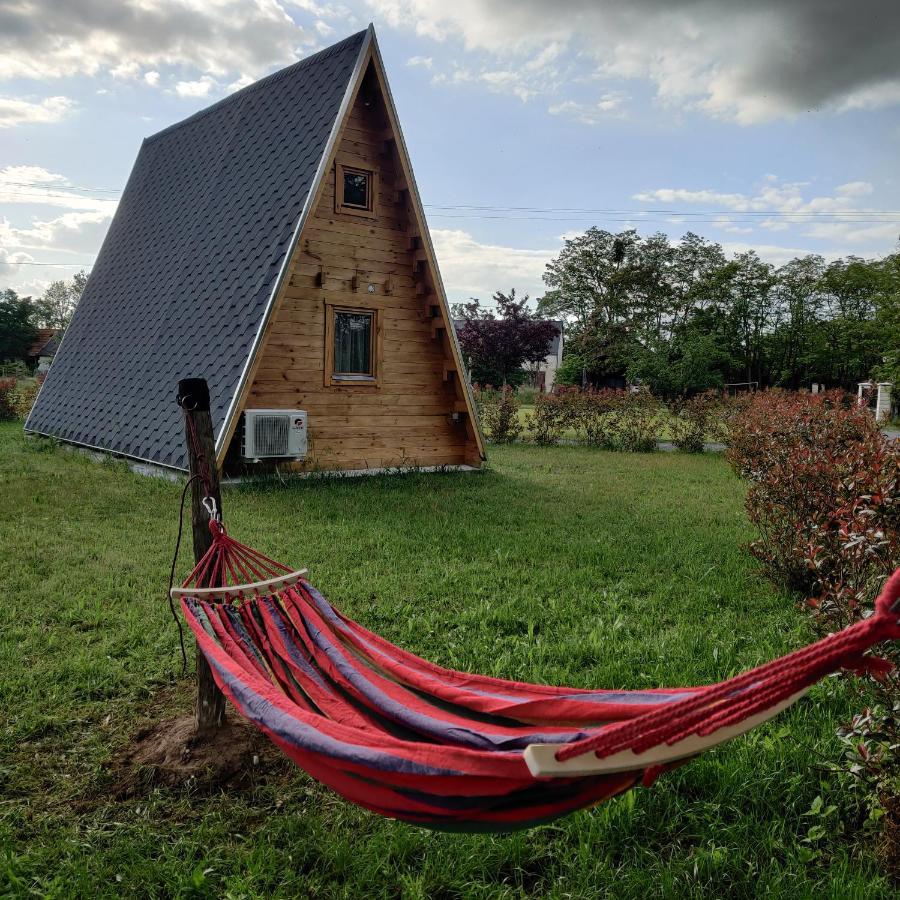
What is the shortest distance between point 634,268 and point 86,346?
113ft

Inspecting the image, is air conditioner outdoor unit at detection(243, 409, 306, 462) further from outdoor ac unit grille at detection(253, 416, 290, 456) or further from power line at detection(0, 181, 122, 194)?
power line at detection(0, 181, 122, 194)

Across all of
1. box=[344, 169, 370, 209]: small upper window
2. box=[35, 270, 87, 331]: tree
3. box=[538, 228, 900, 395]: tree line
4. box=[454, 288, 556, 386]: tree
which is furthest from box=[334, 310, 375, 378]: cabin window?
box=[35, 270, 87, 331]: tree

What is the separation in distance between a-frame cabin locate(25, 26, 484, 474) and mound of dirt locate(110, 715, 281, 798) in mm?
5624

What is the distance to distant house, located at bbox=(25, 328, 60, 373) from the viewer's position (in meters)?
48.6

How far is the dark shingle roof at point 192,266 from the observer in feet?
30.1

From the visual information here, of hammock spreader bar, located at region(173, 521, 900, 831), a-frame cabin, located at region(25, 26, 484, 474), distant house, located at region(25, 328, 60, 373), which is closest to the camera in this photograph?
hammock spreader bar, located at region(173, 521, 900, 831)

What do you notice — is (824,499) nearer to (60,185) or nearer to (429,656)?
(429,656)

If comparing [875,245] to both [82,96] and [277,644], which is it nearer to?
[82,96]

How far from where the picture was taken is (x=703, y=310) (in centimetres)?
3934

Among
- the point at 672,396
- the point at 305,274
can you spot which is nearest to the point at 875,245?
the point at 672,396

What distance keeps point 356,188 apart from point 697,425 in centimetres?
1003

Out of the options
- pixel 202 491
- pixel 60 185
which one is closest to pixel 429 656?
pixel 202 491

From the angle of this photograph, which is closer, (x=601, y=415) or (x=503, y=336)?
(x=601, y=415)

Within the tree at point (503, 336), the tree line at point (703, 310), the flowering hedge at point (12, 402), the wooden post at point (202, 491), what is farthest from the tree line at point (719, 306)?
the wooden post at point (202, 491)
